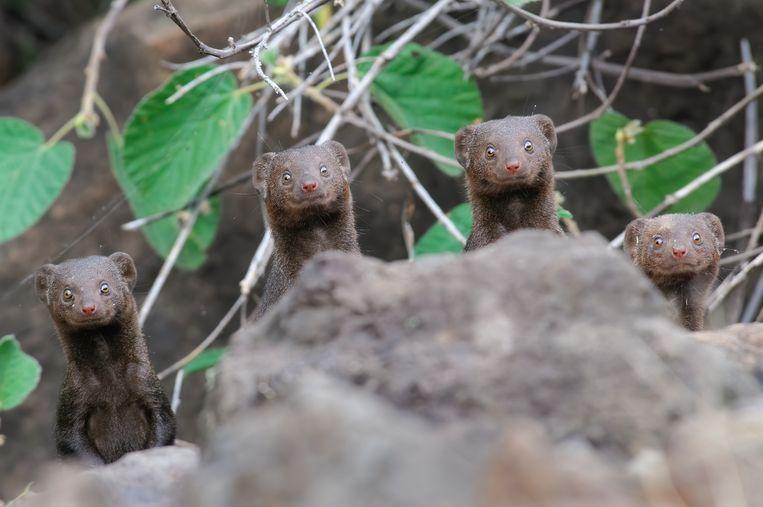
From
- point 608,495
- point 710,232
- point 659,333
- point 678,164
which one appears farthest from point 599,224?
point 608,495

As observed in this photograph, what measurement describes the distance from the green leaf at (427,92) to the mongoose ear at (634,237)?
3.45ft

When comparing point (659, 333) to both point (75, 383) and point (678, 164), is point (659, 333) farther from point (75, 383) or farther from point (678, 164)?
point (678, 164)

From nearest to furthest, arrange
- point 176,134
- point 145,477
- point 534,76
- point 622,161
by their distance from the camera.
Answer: point 145,477 < point 622,161 < point 176,134 < point 534,76

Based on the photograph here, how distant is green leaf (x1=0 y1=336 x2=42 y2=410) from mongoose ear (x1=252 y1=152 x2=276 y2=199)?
4.13 feet

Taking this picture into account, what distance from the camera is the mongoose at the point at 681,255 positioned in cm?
476

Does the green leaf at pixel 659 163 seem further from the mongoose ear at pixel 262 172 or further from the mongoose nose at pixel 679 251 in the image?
the mongoose ear at pixel 262 172

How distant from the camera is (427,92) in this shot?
18.8 feet

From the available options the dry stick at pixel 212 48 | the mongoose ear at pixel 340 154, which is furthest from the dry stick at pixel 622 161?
the dry stick at pixel 212 48

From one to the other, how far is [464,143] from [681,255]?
1.08m

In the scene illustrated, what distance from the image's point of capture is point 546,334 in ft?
8.12

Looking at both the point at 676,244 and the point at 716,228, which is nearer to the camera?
the point at 676,244

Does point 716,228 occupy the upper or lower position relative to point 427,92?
lower

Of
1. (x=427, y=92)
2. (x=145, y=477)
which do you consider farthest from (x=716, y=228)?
(x=145, y=477)

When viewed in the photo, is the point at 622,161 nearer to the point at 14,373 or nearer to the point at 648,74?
the point at 648,74
